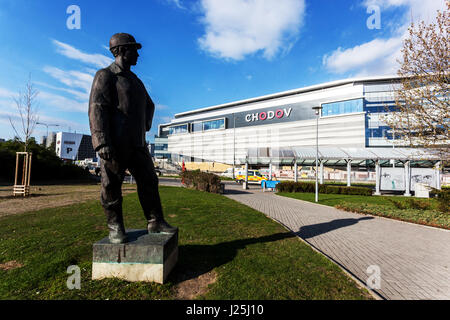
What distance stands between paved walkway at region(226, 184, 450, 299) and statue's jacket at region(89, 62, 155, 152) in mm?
4226

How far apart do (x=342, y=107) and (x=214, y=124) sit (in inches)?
1300

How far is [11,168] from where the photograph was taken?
20047 millimetres

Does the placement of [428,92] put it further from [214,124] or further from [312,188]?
[214,124]

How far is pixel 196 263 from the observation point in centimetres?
363

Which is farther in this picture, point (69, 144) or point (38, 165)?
point (69, 144)

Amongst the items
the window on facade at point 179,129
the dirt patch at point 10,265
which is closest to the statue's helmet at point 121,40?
the dirt patch at point 10,265

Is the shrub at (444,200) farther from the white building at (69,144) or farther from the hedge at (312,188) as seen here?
the white building at (69,144)

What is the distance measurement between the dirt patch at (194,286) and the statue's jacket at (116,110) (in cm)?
204

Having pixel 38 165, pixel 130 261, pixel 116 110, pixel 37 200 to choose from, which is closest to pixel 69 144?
pixel 38 165

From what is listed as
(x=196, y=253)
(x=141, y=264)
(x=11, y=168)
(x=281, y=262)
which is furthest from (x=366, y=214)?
(x=11, y=168)

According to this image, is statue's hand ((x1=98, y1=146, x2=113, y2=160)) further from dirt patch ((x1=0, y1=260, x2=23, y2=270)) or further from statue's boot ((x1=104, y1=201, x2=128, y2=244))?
dirt patch ((x1=0, y1=260, x2=23, y2=270))

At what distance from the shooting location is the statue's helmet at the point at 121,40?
301 cm
